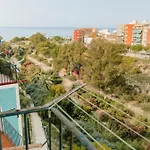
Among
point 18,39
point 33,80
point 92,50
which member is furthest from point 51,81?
point 18,39

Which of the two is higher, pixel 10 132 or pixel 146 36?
pixel 146 36

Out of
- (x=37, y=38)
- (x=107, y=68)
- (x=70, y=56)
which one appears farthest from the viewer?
(x=37, y=38)

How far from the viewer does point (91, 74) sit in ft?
34.1

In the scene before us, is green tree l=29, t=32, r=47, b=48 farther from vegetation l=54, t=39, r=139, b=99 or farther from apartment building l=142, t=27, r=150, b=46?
apartment building l=142, t=27, r=150, b=46

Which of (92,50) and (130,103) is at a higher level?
(92,50)

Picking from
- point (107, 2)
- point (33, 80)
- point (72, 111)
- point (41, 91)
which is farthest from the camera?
point (107, 2)

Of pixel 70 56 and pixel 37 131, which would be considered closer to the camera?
pixel 37 131

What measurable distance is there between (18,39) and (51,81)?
19591 millimetres

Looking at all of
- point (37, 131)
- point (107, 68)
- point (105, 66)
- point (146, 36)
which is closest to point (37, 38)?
point (105, 66)

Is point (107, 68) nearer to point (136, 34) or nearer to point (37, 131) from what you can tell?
point (37, 131)

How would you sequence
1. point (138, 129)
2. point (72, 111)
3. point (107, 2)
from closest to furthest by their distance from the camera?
point (138, 129), point (72, 111), point (107, 2)

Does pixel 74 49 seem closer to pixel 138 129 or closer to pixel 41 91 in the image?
pixel 41 91

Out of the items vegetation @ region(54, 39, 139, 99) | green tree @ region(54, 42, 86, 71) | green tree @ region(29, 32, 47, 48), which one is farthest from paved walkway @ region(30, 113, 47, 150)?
green tree @ region(29, 32, 47, 48)

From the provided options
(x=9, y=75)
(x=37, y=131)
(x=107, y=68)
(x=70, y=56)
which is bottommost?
(x=37, y=131)
